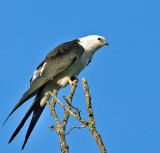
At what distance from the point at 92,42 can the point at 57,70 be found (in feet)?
4.05

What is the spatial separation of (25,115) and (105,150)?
11.8ft

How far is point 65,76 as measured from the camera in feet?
24.1

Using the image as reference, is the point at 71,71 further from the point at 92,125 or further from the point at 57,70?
the point at 92,125

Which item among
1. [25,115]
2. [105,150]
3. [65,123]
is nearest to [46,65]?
[25,115]

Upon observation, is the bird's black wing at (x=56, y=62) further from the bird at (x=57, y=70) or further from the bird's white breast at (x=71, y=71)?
the bird's white breast at (x=71, y=71)

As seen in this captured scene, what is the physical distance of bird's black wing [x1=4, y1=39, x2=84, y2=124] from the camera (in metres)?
7.17

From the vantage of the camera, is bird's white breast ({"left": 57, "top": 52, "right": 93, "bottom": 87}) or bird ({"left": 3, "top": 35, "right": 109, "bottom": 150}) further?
bird's white breast ({"left": 57, "top": 52, "right": 93, "bottom": 87})

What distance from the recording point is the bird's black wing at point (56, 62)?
7.17m

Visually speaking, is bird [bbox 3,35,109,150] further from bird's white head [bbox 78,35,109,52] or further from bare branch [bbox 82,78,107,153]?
bare branch [bbox 82,78,107,153]

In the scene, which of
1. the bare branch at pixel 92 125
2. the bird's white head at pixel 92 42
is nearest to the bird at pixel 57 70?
the bird's white head at pixel 92 42

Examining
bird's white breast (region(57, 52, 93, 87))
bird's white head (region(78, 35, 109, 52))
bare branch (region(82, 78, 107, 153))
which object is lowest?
bare branch (region(82, 78, 107, 153))

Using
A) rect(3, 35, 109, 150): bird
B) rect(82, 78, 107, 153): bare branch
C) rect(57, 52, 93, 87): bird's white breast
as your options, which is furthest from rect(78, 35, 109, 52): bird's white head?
rect(82, 78, 107, 153): bare branch

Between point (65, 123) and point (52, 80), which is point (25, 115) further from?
→ point (65, 123)

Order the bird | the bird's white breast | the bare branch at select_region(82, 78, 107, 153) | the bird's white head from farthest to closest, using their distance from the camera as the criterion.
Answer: the bird's white head
the bird's white breast
the bird
the bare branch at select_region(82, 78, 107, 153)
